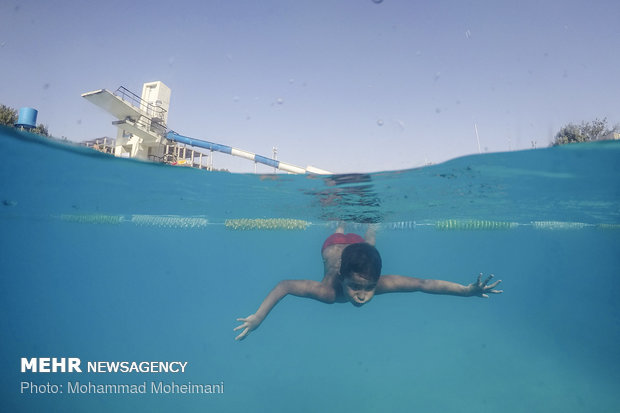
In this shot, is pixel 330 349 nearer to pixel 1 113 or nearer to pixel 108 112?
pixel 108 112

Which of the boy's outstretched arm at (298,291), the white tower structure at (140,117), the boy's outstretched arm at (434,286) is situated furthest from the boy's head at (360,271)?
the white tower structure at (140,117)

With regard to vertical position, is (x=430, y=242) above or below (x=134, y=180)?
below

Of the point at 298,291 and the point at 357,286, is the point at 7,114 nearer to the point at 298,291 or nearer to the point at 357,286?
the point at 298,291

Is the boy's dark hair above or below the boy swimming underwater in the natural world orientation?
above

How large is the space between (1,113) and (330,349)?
35.7 metres

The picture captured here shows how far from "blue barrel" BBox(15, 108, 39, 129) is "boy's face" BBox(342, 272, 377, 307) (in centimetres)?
928

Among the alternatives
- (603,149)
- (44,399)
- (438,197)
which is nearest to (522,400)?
(438,197)

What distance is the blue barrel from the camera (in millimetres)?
7641

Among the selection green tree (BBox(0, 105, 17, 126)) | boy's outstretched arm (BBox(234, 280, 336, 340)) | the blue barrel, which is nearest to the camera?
boy's outstretched arm (BBox(234, 280, 336, 340))

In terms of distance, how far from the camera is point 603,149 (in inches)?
327

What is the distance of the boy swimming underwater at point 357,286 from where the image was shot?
5965mm

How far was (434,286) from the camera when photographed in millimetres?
6695

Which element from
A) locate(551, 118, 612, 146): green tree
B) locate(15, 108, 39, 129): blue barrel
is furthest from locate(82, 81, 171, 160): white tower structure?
locate(551, 118, 612, 146): green tree

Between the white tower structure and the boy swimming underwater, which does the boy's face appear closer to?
the boy swimming underwater
